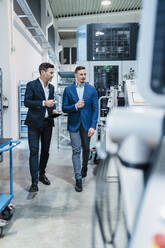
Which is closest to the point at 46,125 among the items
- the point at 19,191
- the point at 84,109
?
the point at 84,109

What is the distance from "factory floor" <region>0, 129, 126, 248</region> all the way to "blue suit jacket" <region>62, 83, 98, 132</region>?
2.28 ft

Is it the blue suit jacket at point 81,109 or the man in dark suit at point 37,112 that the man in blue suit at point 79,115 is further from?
the man in dark suit at point 37,112

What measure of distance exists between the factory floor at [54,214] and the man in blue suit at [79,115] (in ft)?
0.89

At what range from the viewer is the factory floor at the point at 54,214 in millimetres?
1754

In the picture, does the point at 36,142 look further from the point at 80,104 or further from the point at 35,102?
the point at 80,104

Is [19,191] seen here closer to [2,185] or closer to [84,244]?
[2,185]

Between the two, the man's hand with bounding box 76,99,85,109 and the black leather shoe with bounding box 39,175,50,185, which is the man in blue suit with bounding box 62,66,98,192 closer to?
the man's hand with bounding box 76,99,85,109

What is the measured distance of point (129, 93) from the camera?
91.0 inches

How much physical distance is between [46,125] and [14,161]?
168cm

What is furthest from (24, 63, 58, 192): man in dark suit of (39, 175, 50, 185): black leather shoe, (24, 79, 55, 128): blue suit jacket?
(39, 175, 50, 185): black leather shoe

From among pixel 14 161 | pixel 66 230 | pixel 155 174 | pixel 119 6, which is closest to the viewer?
pixel 155 174

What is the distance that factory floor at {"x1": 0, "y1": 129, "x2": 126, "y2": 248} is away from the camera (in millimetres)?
1754

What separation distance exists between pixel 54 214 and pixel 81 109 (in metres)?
1.10

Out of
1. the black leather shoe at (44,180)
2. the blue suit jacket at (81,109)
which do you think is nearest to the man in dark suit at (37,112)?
the blue suit jacket at (81,109)
